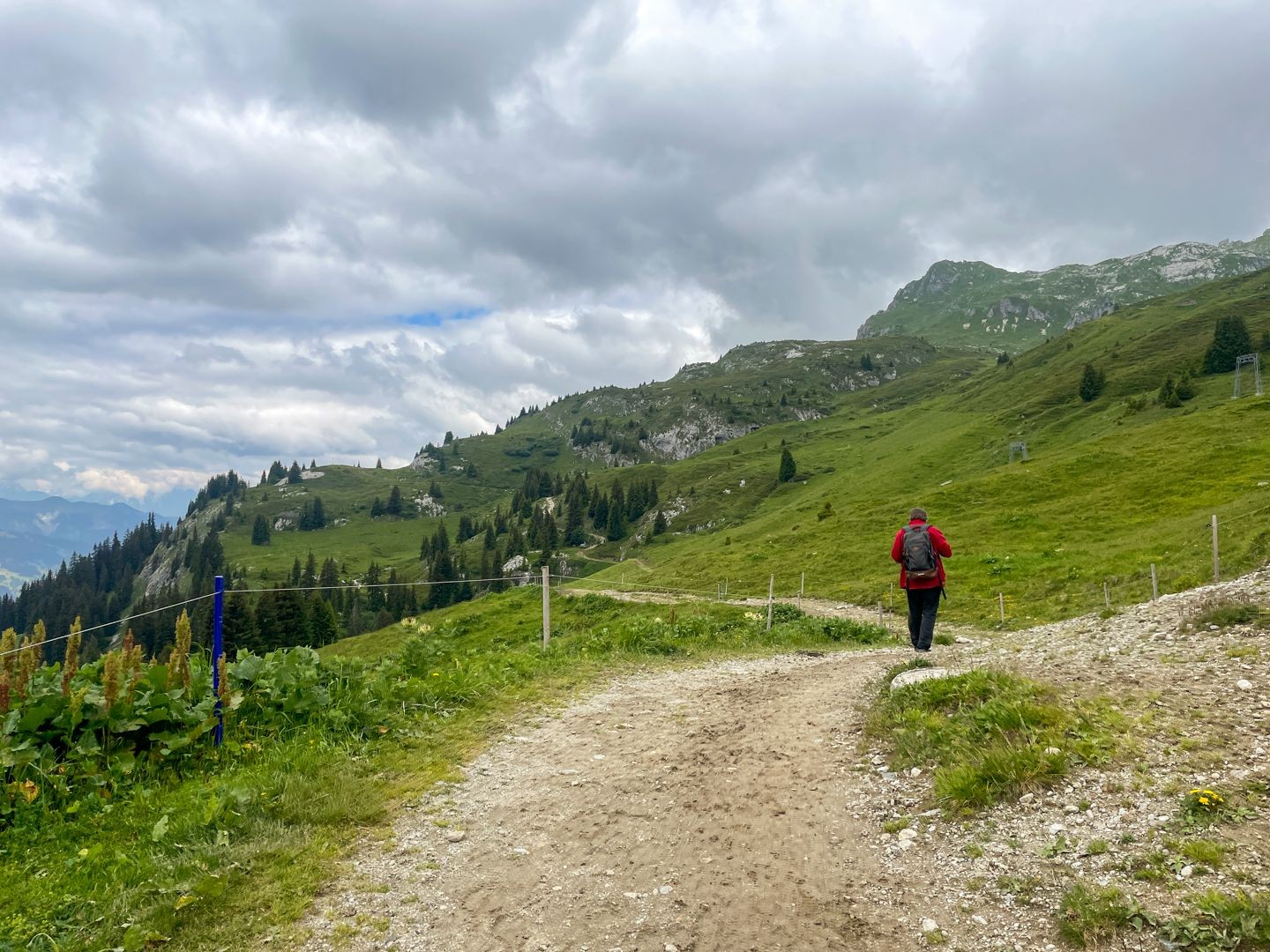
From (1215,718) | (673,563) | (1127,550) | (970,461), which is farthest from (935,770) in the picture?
(970,461)

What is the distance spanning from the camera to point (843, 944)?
5.10 metres

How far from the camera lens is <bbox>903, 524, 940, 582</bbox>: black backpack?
15148mm

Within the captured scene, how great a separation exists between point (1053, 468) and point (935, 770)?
2589 inches

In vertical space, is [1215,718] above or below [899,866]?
above

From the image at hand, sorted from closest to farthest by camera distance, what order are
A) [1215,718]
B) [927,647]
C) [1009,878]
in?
[1009,878] → [1215,718] → [927,647]

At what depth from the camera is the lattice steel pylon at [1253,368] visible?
7863 cm

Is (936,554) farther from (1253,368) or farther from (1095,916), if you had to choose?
(1253,368)

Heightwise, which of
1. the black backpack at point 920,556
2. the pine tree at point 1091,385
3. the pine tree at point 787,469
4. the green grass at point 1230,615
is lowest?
the green grass at point 1230,615

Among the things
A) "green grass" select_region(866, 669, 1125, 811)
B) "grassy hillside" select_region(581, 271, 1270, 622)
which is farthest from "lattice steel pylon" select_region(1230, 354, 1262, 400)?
"green grass" select_region(866, 669, 1125, 811)

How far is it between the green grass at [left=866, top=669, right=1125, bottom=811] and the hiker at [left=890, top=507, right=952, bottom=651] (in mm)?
5470

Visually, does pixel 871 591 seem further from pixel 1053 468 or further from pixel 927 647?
pixel 1053 468

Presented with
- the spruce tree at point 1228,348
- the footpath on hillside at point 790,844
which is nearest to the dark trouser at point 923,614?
the footpath on hillside at point 790,844

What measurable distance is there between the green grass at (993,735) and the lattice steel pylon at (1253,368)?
92.1 m

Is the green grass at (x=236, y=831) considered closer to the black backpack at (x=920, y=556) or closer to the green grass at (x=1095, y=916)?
the green grass at (x=1095, y=916)
